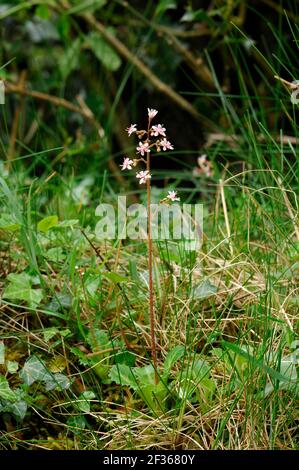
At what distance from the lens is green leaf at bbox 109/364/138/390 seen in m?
1.49

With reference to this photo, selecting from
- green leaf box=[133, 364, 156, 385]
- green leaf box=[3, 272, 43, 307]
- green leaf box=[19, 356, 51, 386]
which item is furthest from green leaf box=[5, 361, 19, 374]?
green leaf box=[133, 364, 156, 385]

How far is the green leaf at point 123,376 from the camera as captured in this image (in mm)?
1491

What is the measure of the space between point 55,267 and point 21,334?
27cm

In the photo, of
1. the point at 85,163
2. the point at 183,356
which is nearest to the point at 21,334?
the point at 183,356

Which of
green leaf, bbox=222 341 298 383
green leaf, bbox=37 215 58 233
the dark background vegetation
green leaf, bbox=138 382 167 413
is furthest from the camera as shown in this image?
the dark background vegetation

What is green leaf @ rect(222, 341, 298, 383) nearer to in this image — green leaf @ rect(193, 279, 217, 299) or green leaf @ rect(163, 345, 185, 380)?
green leaf @ rect(163, 345, 185, 380)

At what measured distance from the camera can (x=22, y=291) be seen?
166cm

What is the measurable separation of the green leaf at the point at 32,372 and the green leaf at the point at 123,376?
137 millimetres

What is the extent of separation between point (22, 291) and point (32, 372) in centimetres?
21

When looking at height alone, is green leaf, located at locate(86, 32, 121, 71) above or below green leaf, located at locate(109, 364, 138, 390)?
above

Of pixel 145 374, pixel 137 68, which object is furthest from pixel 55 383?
pixel 137 68

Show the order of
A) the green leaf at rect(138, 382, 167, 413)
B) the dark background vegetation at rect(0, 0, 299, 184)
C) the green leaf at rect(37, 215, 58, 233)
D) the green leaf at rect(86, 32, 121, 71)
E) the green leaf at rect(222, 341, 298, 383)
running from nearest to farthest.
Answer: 1. the green leaf at rect(222, 341, 298, 383)
2. the green leaf at rect(138, 382, 167, 413)
3. the green leaf at rect(37, 215, 58, 233)
4. the dark background vegetation at rect(0, 0, 299, 184)
5. the green leaf at rect(86, 32, 121, 71)

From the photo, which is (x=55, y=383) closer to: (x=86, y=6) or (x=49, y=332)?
(x=49, y=332)

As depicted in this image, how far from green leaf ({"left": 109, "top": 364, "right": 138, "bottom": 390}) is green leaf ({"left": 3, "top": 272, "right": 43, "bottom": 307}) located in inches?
9.9
